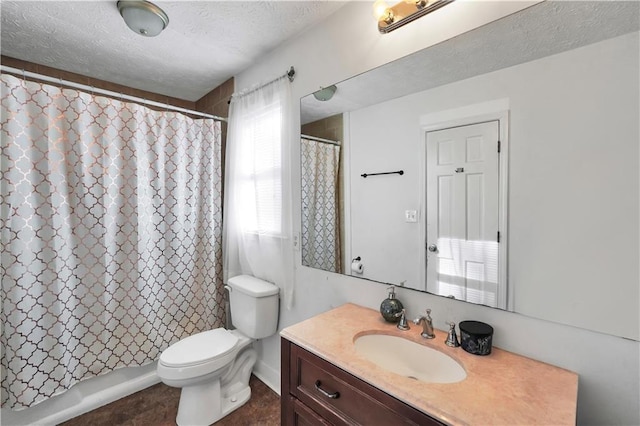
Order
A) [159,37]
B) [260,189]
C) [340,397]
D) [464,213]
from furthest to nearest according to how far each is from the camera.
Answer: [260,189] < [159,37] < [464,213] < [340,397]

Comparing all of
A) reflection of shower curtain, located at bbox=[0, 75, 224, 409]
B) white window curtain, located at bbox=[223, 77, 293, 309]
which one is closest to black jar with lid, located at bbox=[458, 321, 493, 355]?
white window curtain, located at bbox=[223, 77, 293, 309]

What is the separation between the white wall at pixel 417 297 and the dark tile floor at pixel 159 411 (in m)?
0.18

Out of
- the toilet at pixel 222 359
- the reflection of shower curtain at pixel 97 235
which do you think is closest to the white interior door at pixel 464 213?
the toilet at pixel 222 359

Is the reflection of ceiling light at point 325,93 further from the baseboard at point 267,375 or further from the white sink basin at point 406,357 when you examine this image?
the baseboard at point 267,375

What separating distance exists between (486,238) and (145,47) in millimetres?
2342

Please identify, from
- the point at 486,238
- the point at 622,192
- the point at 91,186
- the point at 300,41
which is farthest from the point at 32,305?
the point at 622,192

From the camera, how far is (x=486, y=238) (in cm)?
102

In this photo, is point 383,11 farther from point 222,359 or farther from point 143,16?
point 222,359

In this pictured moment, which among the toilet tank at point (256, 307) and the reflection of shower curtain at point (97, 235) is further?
the toilet tank at point (256, 307)

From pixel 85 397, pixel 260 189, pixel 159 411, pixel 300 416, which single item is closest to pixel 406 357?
pixel 300 416

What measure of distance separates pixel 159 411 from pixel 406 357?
1.69m

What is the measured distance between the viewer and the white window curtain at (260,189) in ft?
5.85

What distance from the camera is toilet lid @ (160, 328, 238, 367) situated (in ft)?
5.13

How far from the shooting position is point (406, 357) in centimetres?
113
